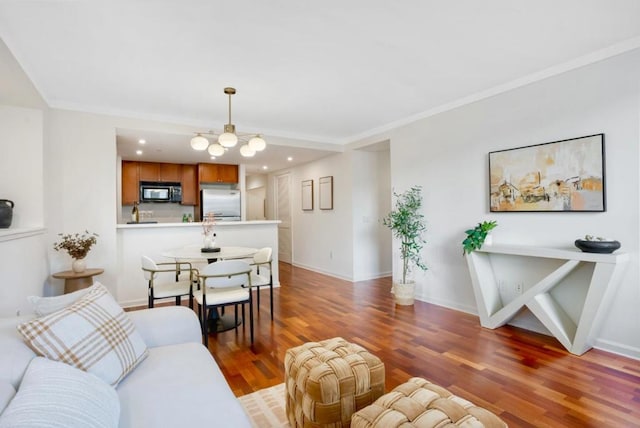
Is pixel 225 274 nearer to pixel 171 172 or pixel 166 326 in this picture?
pixel 166 326

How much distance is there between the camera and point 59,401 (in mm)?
902

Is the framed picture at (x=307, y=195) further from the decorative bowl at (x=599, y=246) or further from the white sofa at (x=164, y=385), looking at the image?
the white sofa at (x=164, y=385)

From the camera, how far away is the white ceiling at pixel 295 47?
2.18m

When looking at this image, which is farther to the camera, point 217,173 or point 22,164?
point 217,173

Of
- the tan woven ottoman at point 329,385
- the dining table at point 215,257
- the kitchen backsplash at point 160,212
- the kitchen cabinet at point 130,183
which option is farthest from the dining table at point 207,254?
the kitchen backsplash at point 160,212

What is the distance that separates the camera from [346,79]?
10.8 feet

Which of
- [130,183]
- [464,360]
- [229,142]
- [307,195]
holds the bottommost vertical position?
[464,360]

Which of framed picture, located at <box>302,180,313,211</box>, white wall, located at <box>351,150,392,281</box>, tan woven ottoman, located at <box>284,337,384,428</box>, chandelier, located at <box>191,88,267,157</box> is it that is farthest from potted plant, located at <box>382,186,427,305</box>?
framed picture, located at <box>302,180,313,211</box>

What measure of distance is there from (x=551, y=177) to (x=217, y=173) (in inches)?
229

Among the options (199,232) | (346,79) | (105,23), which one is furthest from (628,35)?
(199,232)

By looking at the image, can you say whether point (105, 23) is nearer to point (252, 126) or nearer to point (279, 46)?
point (279, 46)

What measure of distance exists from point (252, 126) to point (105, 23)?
272cm

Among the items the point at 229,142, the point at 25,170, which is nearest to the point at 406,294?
the point at 229,142

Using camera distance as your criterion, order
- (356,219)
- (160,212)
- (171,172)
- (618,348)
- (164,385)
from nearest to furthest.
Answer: (164,385) → (618,348) → (356,219) → (171,172) → (160,212)
